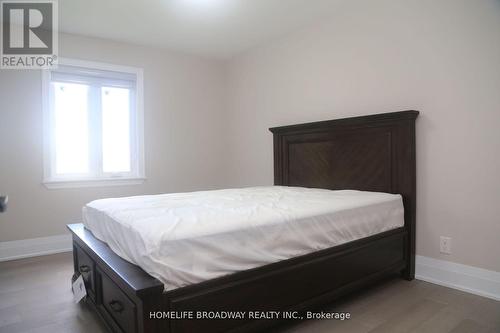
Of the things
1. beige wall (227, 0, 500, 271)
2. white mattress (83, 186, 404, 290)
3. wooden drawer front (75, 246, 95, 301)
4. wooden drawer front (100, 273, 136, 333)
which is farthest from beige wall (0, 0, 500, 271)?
wooden drawer front (100, 273, 136, 333)

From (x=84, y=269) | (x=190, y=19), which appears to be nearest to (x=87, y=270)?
(x=84, y=269)

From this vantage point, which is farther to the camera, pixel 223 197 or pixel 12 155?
pixel 12 155

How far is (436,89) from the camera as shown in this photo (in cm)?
237

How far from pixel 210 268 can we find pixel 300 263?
54 centimetres

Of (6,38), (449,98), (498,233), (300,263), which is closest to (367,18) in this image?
(449,98)

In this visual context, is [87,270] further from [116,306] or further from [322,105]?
[322,105]

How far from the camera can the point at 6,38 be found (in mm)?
3117

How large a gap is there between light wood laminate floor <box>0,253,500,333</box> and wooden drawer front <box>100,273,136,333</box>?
0.85 feet

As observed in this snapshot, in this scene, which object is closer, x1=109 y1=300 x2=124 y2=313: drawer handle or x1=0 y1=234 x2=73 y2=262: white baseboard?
x1=109 y1=300 x2=124 y2=313: drawer handle

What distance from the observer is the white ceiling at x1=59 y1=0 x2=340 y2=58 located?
285 cm

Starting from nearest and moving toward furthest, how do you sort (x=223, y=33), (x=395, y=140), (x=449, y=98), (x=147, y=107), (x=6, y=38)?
(x=449, y=98) → (x=395, y=140) → (x=6, y=38) → (x=223, y=33) → (x=147, y=107)

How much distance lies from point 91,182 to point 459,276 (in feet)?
11.7

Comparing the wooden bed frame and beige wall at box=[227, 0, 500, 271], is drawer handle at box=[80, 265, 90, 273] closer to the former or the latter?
the wooden bed frame

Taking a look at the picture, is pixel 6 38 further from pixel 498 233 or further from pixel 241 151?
pixel 498 233
